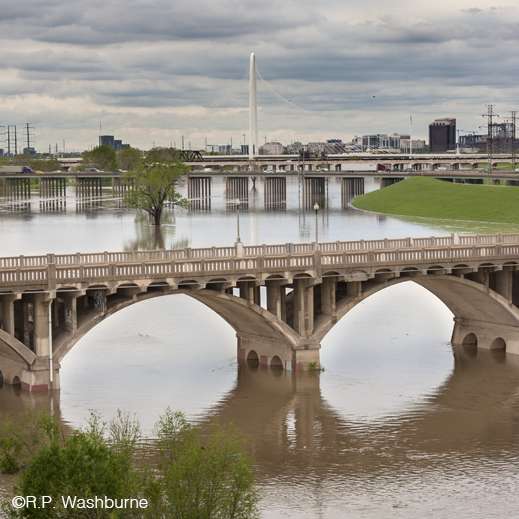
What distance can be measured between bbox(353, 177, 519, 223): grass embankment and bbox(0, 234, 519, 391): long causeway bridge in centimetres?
7860

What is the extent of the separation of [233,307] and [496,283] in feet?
45.1

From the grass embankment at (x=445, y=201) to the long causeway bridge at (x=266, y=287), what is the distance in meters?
78.6

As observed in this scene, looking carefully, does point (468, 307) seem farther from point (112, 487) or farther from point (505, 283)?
point (112, 487)

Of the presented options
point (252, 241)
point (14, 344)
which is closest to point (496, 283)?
point (14, 344)

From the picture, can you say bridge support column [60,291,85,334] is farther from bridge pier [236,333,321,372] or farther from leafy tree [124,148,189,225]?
leafy tree [124,148,189,225]

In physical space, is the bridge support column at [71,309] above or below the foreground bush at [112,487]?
above

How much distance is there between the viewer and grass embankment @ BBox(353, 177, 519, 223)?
130 metres

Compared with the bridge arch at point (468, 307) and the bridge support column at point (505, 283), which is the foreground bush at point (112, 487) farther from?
the bridge support column at point (505, 283)

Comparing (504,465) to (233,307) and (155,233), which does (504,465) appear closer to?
(233,307)

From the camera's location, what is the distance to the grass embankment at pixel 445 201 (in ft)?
427

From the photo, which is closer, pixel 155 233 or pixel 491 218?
pixel 155 233

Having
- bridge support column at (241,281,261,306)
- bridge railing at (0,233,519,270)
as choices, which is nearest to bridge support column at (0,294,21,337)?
bridge railing at (0,233,519,270)

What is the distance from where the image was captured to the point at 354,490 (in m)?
30.0

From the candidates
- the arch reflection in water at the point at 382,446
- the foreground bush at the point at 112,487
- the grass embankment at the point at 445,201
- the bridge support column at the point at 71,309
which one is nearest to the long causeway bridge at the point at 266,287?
the bridge support column at the point at 71,309
